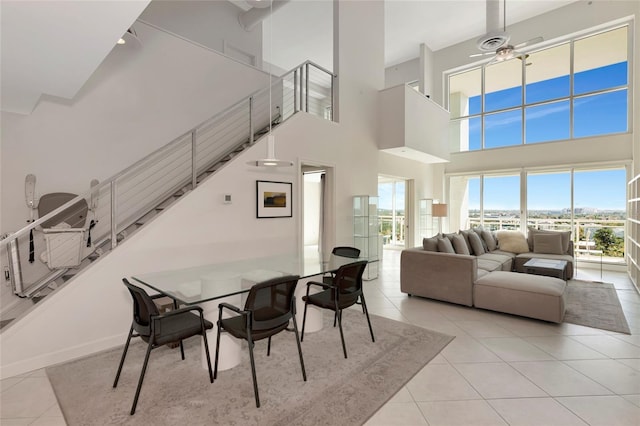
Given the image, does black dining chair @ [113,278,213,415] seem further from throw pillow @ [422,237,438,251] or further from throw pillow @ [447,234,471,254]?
throw pillow @ [447,234,471,254]

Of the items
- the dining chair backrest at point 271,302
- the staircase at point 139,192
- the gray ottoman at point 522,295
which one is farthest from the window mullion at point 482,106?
the dining chair backrest at point 271,302

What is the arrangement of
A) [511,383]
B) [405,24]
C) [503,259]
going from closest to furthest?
[511,383]
[503,259]
[405,24]

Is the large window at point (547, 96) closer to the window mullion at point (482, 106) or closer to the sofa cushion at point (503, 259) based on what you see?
the window mullion at point (482, 106)

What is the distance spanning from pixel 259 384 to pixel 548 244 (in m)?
6.39

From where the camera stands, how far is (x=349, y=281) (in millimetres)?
3027

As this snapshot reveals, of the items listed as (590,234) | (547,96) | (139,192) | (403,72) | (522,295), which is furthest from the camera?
(403,72)

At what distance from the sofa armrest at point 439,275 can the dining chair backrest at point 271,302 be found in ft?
9.15

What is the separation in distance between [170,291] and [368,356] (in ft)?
6.11

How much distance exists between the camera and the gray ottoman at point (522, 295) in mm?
3568

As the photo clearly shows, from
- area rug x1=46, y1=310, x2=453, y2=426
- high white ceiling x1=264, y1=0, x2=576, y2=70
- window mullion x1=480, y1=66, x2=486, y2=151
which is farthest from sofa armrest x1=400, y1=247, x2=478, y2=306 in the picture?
window mullion x1=480, y1=66, x2=486, y2=151

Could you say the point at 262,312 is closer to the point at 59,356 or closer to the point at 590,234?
the point at 59,356

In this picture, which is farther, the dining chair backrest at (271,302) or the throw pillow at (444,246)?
the throw pillow at (444,246)

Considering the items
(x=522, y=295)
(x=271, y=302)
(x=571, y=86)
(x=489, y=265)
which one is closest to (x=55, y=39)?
(x=271, y=302)

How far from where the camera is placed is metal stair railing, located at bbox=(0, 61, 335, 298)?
317cm
